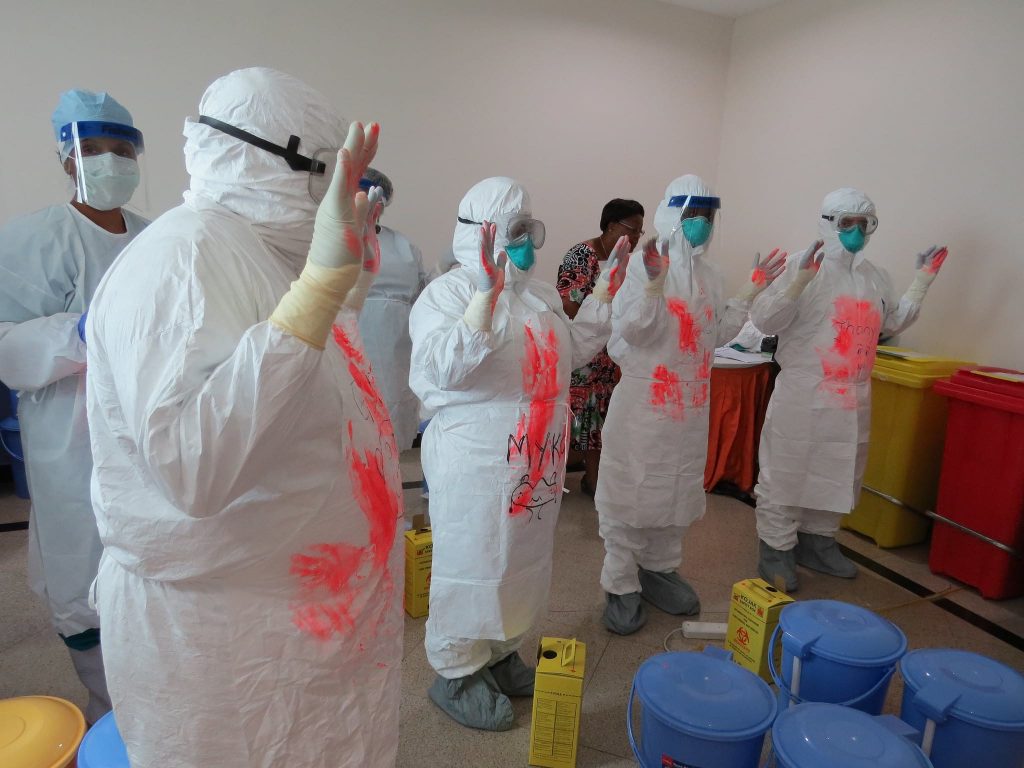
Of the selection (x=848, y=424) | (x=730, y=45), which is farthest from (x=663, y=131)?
(x=848, y=424)

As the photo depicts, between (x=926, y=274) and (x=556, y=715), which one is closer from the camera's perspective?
(x=556, y=715)

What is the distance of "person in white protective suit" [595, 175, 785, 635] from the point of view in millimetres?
2301

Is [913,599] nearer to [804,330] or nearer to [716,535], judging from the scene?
[716,535]

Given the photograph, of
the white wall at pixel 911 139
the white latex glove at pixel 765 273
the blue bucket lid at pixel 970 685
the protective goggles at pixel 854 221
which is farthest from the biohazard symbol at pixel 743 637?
the white wall at pixel 911 139

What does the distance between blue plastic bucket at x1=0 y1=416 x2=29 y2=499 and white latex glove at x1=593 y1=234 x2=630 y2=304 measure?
2.25 metres

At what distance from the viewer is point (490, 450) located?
173 centimetres

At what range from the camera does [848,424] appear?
267 centimetres

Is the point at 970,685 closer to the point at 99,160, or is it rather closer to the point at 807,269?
the point at 807,269

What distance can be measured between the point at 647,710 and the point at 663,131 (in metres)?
4.19

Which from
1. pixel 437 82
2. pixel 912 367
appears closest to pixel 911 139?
pixel 912 367

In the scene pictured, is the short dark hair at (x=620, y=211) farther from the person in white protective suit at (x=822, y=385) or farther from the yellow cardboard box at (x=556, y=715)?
the yellow cardboard box at (x=556, y=715)

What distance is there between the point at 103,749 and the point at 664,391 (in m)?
1.84

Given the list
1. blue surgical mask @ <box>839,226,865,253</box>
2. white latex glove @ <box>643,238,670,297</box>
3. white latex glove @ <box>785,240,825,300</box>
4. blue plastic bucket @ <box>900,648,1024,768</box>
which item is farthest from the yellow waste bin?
blue plastic bucket @ <box>900,648,1024,768</box>

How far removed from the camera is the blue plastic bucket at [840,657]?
5.12ft
